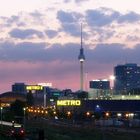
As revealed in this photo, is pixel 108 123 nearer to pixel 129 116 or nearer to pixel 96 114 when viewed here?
pixel 96 114

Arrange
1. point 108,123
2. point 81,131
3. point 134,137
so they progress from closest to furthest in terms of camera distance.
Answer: point 134,137
point 81,131
point 108,123

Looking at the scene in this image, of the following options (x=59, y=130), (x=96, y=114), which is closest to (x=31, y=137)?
(x=59, y=130)

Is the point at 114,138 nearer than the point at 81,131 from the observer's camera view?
Yes

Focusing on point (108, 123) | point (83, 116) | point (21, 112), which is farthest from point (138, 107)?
point (108, 123)

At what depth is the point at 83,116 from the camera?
18238 centimetres

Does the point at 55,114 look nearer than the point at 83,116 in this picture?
No

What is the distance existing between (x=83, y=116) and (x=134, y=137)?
93720 millimetres

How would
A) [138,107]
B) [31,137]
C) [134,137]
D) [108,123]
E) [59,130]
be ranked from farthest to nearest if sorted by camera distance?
[138,107], [108,123], [59,130], [134,137], [31,137]

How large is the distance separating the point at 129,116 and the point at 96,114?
50.2 ft

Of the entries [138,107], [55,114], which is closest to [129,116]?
[138,107]

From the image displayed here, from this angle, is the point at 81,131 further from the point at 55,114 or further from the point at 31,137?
the point at 55,114

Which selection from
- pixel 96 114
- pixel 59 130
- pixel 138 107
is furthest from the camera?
pixel 138 107

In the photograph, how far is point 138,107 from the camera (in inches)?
7608

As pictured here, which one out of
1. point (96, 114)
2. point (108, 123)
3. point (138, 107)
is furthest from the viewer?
point (138, 107)
